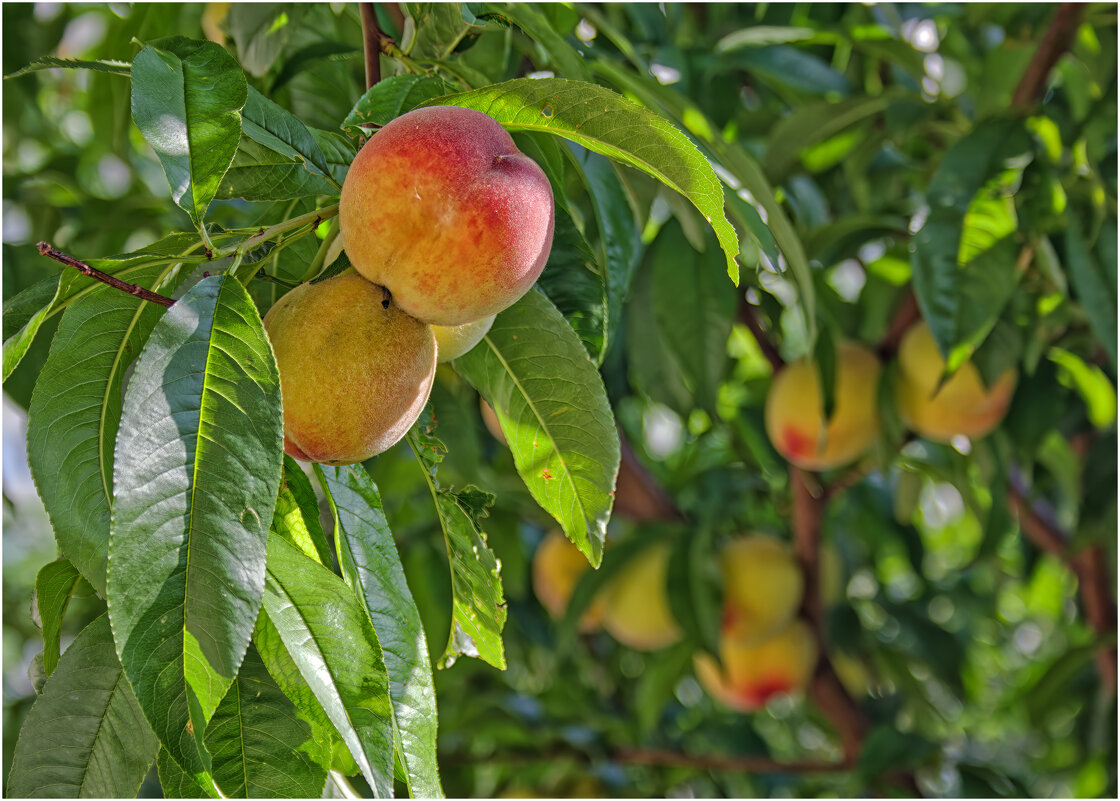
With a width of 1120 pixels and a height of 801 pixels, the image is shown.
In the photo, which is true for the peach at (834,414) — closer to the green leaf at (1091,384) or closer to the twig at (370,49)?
the green leaf at (1091,384)

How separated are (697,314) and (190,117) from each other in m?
0.68

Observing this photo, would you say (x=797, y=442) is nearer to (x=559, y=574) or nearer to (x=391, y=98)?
(x=559, y=574)

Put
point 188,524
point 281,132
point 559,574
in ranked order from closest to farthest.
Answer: point 188,524 → point 281,132 → point 559,574

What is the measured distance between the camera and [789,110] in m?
1.42

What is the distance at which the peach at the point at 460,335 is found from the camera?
54 centimetres

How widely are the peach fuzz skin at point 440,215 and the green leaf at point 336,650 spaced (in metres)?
0.13

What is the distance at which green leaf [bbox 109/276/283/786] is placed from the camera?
14.5 inches

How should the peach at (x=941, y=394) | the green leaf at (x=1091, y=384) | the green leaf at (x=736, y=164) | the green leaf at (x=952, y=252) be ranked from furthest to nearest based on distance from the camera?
the green leaf at (x=1091, y=384) → the peach at (x=941, y=394) → the green leaf at (x=952, y=252) → the green leaf at (x=736, y=164)

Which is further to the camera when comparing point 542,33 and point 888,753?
point 888,753

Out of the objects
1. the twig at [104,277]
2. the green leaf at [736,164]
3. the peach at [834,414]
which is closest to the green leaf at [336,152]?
the twig at [104,277]

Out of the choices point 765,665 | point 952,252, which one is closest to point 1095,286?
point 952,252

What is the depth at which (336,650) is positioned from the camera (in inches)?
17.1

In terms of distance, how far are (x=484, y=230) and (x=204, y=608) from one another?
21cm

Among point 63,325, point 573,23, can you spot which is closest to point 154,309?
point 63,325
